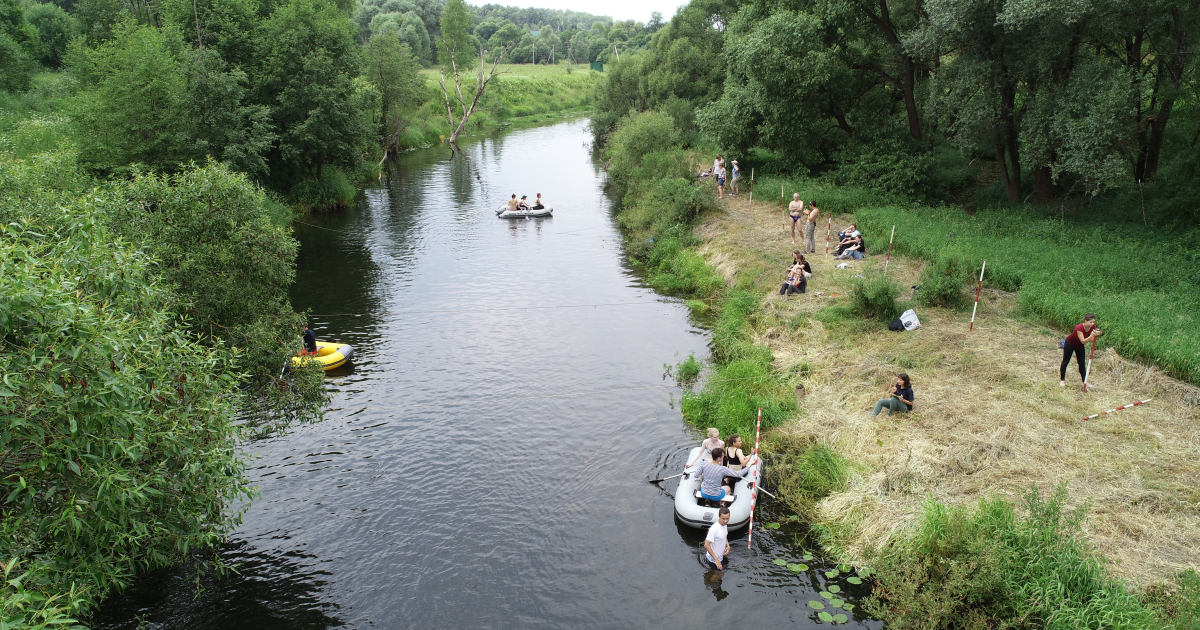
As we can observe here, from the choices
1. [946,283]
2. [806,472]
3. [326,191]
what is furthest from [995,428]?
[326,191]

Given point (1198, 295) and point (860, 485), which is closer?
point (860, 485)

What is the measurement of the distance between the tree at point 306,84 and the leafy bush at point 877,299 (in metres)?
27.1

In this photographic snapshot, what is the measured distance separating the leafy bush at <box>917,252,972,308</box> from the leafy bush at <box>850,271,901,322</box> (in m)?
0.77

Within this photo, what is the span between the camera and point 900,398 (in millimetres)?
12961

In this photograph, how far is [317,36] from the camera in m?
34.9

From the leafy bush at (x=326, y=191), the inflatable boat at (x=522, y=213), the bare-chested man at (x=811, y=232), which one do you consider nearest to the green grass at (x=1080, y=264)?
the bare-chested man at (x=811, y=232)

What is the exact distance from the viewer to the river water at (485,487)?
10.1 metres

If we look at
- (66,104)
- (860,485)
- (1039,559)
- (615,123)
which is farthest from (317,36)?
(1039,559)

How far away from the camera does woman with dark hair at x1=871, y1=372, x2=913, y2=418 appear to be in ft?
42.4

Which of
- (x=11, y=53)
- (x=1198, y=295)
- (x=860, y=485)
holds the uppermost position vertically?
(x=11, y=53)

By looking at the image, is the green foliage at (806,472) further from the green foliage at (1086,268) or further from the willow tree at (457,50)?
the willow tree at (457,50)

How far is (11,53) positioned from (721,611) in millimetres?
49691

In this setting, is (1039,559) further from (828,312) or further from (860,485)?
(828,312)

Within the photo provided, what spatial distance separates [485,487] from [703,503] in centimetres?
411
